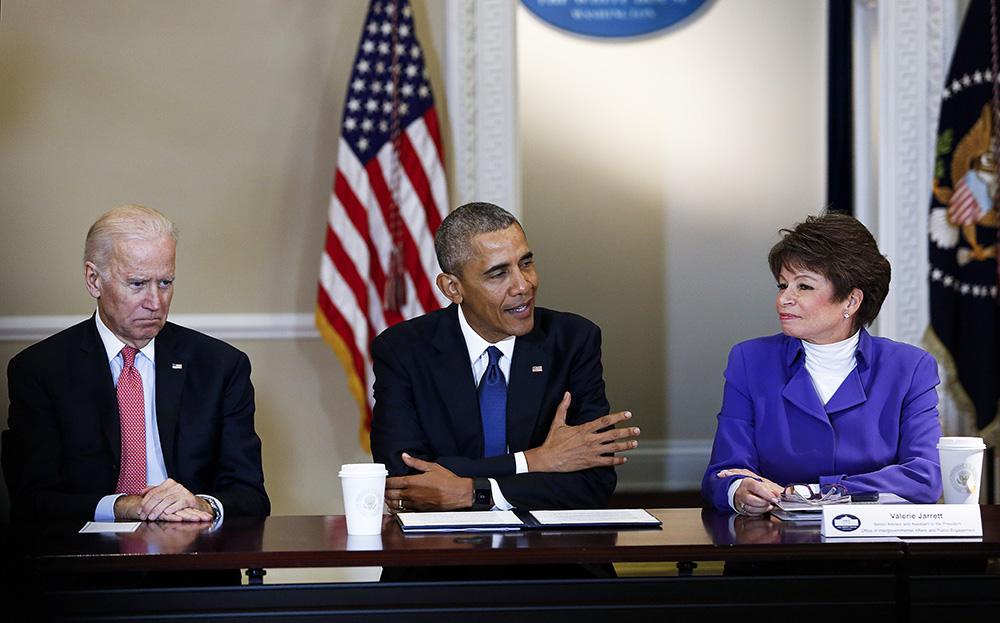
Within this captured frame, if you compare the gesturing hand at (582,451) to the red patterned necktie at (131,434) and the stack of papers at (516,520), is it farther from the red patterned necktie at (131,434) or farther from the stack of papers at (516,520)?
the red patterned necktie at (131,434)

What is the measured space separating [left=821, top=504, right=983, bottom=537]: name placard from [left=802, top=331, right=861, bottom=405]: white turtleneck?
0.62 meters

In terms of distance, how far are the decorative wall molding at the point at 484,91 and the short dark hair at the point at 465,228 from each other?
4.49 ft

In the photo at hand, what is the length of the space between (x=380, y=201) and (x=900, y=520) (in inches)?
96.9

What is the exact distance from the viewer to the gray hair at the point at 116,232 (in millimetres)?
2365

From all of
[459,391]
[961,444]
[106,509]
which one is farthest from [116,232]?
[961,444]

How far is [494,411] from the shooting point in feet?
8.15

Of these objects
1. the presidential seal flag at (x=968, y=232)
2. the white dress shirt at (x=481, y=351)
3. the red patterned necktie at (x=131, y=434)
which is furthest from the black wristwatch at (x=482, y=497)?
the presidential seal flag at (x=968, y=232)

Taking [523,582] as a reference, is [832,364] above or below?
above

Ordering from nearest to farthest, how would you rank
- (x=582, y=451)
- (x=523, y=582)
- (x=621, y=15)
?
(x=523, y=582), (x=582, y=451), (x=621, y=15)

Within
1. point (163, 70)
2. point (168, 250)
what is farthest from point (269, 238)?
point (168, 250)

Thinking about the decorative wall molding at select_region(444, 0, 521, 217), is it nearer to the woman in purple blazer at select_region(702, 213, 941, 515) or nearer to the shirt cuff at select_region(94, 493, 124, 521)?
the woman in purple blazer at select_region(702, 213, 941, 515)

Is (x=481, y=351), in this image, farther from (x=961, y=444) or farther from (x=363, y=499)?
(x=961, y=444)

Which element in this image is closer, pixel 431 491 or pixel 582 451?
pixel 431 491

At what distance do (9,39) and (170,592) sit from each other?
10.0ft
